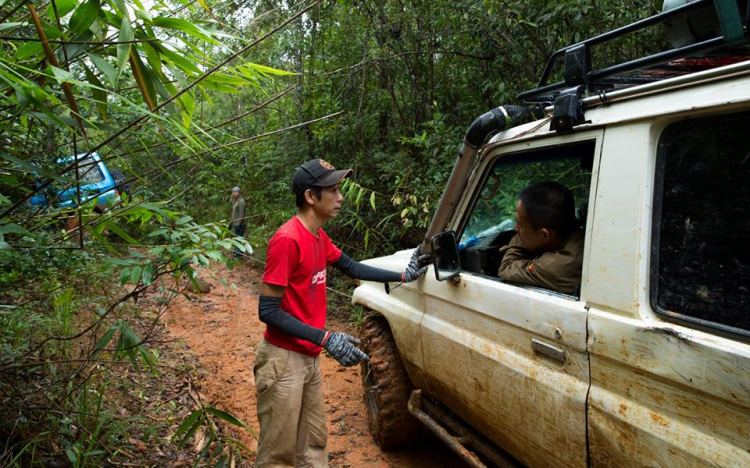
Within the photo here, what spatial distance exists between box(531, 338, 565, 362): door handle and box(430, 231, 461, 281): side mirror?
0.56 m

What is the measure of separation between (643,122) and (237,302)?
693cm

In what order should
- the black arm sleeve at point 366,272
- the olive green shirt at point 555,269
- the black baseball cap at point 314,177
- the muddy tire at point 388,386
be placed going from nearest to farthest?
1. the olive green shirt at point 555,269
2. the black baseball cap at point 314,177
3. the black arm sleeve at point 366,272
4. the muddy tire at point 388,386

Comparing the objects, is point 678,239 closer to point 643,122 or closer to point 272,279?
point 643,122

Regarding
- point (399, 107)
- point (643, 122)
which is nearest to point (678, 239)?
point (643, 122)

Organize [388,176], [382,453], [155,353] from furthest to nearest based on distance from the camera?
[388,176] < [155,353] < [382,453]

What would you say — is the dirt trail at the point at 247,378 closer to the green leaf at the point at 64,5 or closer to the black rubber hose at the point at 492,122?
the green leaf at the point at 64,5

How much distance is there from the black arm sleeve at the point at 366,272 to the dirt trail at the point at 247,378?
1.06 meters

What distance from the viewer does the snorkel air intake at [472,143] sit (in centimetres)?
231

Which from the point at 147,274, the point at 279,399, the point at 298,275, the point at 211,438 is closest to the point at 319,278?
the point at 298,275

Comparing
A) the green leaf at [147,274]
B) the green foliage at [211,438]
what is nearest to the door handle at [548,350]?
the green foliage at [211,438]

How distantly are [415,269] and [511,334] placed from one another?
775 mm

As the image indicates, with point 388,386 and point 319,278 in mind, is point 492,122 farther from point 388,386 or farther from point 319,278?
point 388,386

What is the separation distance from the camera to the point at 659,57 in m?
1.81

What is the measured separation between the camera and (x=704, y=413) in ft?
4.55
